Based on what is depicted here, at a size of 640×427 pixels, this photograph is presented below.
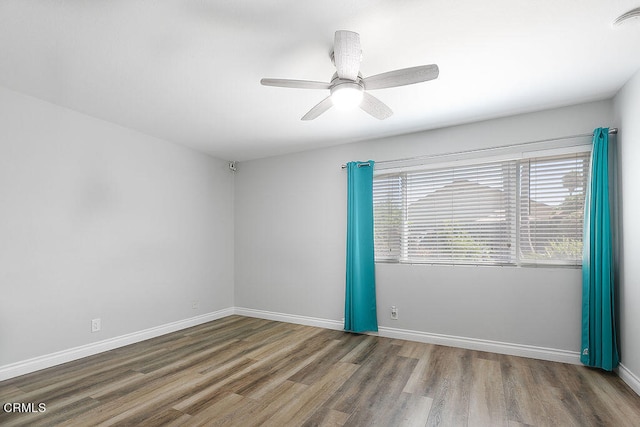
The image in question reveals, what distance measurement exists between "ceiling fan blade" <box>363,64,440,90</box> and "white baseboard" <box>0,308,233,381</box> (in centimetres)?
365

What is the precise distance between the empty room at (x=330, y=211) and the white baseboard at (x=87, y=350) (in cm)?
3

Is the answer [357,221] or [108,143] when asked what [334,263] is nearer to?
[357,221]

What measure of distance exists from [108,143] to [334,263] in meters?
3.03

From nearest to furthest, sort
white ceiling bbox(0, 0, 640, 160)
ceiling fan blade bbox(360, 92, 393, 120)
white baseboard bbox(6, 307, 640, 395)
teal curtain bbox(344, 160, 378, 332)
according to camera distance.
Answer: white ceiling bbox(0, 0, 640, 160)
ceiling fan blade bbox(360, 92, 393, 120)
white baseboard bbox(6, 307, 640, 395)
teal curtain bbox(344, 160, 378, 332)

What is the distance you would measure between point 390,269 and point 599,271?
1978 millimetres

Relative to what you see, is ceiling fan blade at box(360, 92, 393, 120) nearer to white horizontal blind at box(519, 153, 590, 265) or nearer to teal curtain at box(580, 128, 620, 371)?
white horizontal blind at box(519, 153, 590, 265)

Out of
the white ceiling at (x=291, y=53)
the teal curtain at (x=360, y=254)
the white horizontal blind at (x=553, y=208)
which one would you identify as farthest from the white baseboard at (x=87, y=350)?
the white horizontal blind at (x=553, y=208)

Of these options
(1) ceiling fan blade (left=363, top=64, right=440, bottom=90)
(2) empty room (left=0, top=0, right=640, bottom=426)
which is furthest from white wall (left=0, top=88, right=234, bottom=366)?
(1) ceiling fan blade (left=363, top=64, right=440, bottom=90)

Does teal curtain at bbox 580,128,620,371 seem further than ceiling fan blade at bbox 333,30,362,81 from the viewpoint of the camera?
Yes

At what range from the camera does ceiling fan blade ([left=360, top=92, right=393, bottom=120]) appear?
7.60 feet

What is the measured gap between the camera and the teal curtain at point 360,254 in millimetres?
4004

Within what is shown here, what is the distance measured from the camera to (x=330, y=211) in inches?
176

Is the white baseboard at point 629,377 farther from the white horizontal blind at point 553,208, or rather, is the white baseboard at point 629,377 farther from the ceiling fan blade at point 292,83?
the ceiling fan blade at point 292,83

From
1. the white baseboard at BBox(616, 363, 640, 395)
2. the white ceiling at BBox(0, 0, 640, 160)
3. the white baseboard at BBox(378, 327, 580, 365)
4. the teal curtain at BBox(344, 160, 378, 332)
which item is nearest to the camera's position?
the white ceiling at BBox(0, 0, 640, 160)
